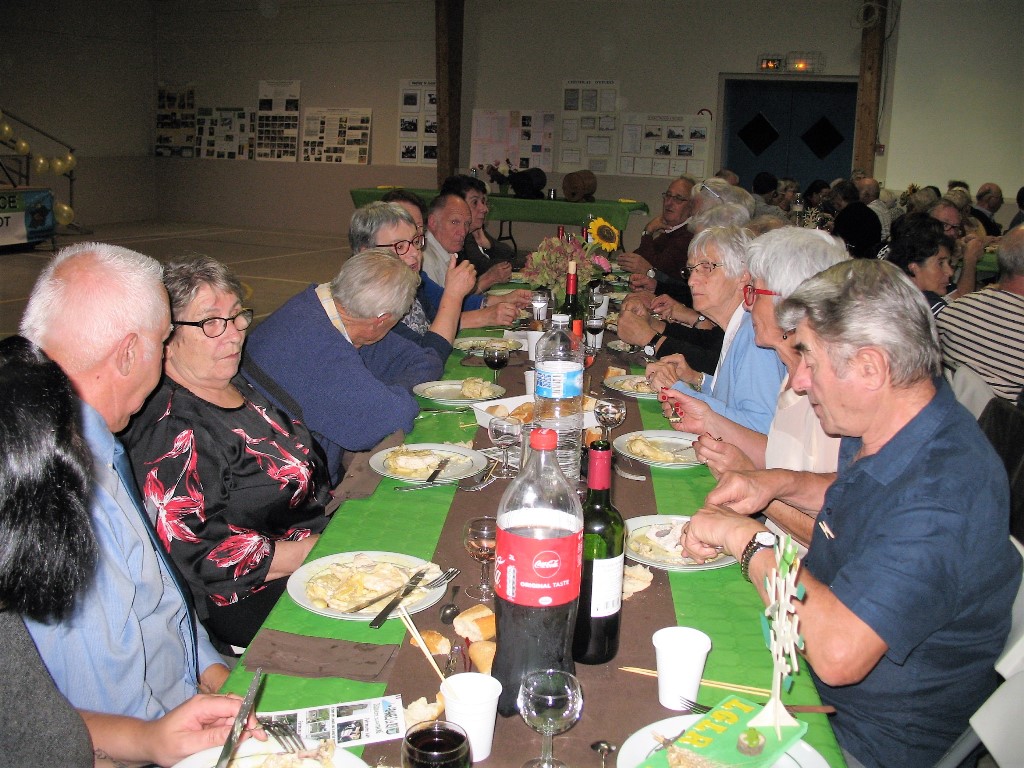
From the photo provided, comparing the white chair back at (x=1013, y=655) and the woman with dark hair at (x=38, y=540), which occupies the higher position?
the woman with dark hair at (x=38, y=540)

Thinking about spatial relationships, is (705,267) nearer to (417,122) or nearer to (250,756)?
(250,756)

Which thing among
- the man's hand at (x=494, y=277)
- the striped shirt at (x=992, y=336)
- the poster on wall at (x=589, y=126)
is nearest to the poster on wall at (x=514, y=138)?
the poster on wall at (x=589, y=126)

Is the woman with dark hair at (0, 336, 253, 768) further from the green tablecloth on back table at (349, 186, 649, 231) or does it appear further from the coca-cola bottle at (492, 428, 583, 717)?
the green tablecloth on back table at (349, 186, 649, 231)

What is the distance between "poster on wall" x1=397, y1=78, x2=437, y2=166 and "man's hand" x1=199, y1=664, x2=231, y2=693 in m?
13.0

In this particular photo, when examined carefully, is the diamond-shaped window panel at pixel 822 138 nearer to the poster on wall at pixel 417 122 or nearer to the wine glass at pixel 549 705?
the poster on wall at pixel 417 122

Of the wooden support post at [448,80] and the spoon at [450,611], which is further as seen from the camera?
the wooden support post at [448,80]

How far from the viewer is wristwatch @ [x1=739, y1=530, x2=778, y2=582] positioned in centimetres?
154

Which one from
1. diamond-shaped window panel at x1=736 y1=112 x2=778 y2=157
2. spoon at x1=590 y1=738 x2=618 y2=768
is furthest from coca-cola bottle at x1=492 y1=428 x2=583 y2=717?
diamond-shaped window panel at x1=736 y1=112 x2=778 y2=157

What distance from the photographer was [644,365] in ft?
12.6

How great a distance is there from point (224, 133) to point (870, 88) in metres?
11.1

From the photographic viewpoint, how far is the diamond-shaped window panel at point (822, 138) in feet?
39.1

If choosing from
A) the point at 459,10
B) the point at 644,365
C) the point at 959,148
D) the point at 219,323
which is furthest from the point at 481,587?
the point at 459,10

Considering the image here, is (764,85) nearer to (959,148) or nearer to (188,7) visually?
(959,148)

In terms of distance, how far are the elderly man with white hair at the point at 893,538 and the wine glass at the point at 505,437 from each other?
699mm
